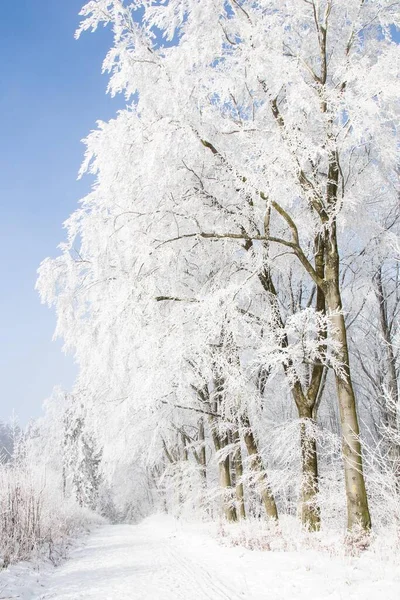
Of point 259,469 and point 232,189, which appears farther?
point 259,469

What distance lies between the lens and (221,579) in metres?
5.86

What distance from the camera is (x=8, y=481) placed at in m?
9.01

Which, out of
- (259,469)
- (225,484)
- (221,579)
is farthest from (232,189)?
(225,484)

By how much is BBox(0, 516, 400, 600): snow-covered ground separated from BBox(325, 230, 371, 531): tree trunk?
91cm

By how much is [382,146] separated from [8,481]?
9.39 metres

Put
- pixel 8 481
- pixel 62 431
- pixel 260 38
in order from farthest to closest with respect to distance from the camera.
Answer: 1. pixel 62 431
2. pixel 8 481
3. pixel 260 38

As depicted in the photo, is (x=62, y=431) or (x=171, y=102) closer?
(x=171, y=102)

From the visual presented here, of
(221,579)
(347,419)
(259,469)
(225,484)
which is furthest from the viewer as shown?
(225,484)

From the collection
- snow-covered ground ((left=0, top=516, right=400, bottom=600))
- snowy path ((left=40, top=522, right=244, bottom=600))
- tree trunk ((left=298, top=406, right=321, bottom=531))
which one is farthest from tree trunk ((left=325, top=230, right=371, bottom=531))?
snowy path ((left=40, top=522, right=244, bottom=600))

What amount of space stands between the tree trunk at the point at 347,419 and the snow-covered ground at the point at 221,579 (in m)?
0.91

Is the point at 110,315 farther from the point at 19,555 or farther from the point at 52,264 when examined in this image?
the point at 19,555

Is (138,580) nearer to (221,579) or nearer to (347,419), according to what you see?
(221,579)

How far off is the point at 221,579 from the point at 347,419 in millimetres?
2963

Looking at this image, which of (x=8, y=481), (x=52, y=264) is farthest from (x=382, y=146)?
(x=8, y=481)
